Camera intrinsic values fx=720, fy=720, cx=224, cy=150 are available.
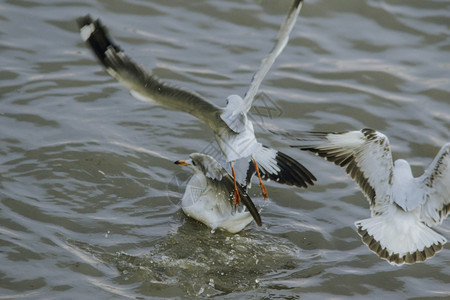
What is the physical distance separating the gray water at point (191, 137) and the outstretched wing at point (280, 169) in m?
0.33

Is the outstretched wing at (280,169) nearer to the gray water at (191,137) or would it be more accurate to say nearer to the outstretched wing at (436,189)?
the gray water at (191,137)

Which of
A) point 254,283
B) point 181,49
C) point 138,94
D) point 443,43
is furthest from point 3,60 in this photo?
point 443,43

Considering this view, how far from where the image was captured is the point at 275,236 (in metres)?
6.23

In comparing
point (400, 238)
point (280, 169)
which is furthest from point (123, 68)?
point (400, 238)

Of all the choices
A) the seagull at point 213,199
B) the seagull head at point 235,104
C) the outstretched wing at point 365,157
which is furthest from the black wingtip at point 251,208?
the seagull head at point 235,104

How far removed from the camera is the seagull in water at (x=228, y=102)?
5.19 meters

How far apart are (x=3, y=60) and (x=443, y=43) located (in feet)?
18.3

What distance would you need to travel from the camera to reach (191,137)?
7.46m

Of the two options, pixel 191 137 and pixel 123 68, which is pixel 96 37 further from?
pixel 191 137

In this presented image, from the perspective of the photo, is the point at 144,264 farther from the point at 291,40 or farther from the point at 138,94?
the point at 291,40

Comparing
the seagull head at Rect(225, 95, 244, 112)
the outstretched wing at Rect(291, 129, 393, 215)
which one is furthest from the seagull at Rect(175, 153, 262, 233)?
the outstretched wing at Rect(291, 129, 393, 215)

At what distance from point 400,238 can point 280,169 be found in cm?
129

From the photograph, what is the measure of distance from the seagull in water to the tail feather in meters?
0.82

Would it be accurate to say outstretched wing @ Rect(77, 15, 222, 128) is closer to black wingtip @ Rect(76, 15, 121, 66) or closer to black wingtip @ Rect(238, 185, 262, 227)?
black wingtip @ Rect(76, 15, 121, 66)
